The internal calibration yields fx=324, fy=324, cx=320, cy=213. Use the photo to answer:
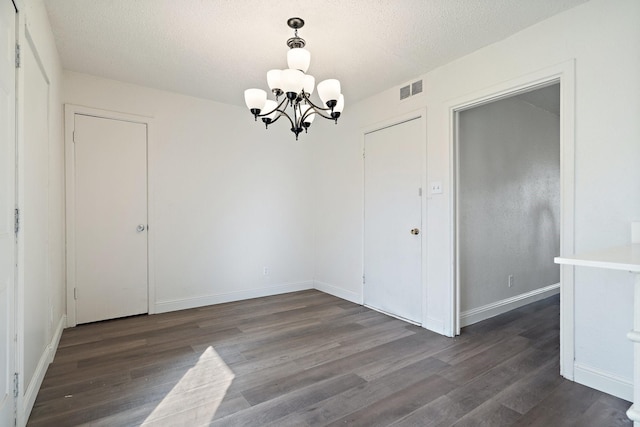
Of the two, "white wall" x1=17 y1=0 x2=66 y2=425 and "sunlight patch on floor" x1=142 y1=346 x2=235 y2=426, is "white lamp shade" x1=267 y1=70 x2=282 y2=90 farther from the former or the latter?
"sunlight patch on floor" x1=142 y1=346 x2=235 y2=426

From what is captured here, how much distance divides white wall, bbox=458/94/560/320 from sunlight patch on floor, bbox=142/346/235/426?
7.80 feet

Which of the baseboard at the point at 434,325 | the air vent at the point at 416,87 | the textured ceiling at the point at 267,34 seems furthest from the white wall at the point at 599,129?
the baseboard at the point at 434,325

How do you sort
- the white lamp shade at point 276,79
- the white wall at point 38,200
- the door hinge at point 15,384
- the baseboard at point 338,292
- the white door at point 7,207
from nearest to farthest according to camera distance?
1. the white door at point 7,207
2. the door hinge at point 15,384
3. the white wall at point 38,200
4. the white lamp shade at point 276,79
5. the baseboard at point 338,292

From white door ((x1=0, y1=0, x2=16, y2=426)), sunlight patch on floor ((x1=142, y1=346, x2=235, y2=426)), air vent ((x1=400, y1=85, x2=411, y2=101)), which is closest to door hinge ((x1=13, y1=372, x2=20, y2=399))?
white door ((x1=0, y1=0, x2=16, y2=426))

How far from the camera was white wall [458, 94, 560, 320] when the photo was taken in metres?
3.40

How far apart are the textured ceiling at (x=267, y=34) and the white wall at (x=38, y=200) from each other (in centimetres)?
34

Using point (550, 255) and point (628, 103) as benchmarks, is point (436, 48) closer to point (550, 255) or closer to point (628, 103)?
point (628, 103)

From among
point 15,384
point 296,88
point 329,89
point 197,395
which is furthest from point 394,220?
point 15,384

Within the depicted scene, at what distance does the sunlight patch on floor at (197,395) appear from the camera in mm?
1838

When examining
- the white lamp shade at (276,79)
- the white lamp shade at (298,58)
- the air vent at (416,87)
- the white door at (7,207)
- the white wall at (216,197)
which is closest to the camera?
the white door at (7,207)

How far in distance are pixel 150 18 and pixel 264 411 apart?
108 inches

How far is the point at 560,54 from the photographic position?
2281 millimetres

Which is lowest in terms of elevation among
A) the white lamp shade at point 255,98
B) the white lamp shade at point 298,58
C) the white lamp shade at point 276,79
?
the white lamp shade at point 255,98

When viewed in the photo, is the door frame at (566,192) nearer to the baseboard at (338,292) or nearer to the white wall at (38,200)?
Answer: the baseboard at (338,292)
